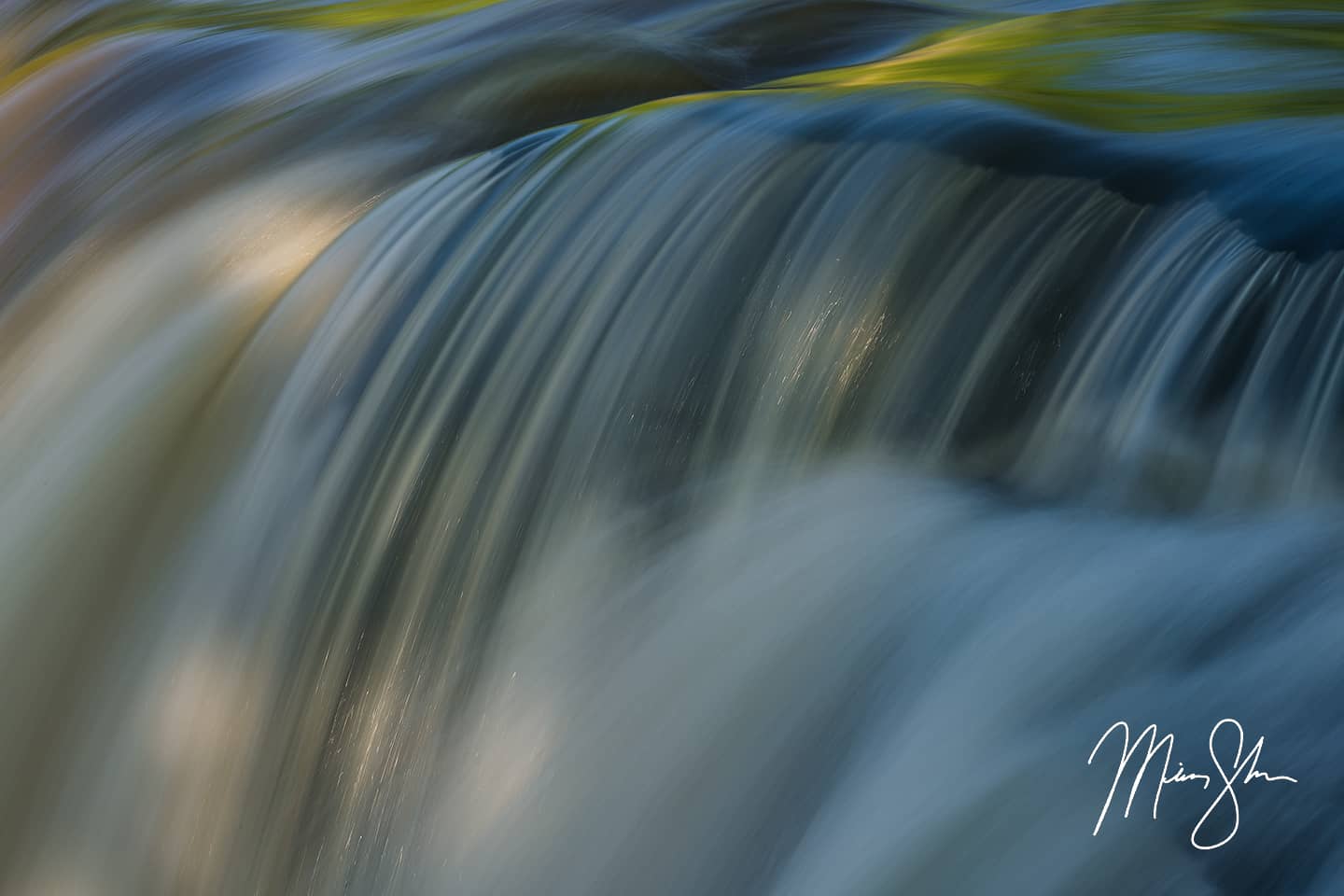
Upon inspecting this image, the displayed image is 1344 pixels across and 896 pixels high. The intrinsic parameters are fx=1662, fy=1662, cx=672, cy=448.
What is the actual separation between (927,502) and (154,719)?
54.0 inches

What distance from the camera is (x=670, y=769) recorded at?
7.60 feet

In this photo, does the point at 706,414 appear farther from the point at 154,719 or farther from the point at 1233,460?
the point at 154,719

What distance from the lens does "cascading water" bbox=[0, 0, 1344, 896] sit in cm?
210

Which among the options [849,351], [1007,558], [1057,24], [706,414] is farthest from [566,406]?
[1057,24]
